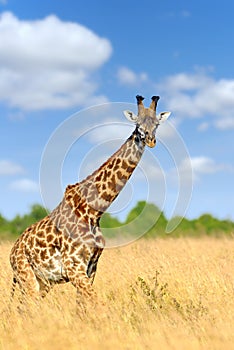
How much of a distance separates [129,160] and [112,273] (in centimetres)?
345

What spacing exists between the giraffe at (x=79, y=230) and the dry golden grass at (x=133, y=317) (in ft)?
1.24

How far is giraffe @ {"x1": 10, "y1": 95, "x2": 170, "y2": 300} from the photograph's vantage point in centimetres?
805

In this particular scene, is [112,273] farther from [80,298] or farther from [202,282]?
[80,298]

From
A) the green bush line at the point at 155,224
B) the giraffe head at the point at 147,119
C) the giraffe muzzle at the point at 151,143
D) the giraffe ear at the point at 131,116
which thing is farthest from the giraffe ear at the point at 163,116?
the green bush line at the point at 155,224

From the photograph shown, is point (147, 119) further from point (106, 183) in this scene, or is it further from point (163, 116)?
point (106, 183)

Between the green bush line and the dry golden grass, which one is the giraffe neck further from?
the green bush line

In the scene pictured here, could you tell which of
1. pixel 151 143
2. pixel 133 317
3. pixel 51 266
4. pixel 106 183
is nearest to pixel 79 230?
pixel 51 266

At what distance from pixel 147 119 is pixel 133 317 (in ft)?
8.62

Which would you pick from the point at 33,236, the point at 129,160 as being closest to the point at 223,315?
the point at 129,160

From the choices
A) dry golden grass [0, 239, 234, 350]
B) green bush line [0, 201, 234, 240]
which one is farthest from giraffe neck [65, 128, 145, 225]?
green bush line [0, 201, 234, 240]

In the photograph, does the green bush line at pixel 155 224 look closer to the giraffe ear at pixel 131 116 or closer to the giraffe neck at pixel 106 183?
the giraffe neck at pixel 106 183

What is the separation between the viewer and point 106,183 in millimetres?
8438

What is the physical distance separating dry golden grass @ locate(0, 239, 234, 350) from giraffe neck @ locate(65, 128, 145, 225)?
4.41 ft

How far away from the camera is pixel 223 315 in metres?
7.40
